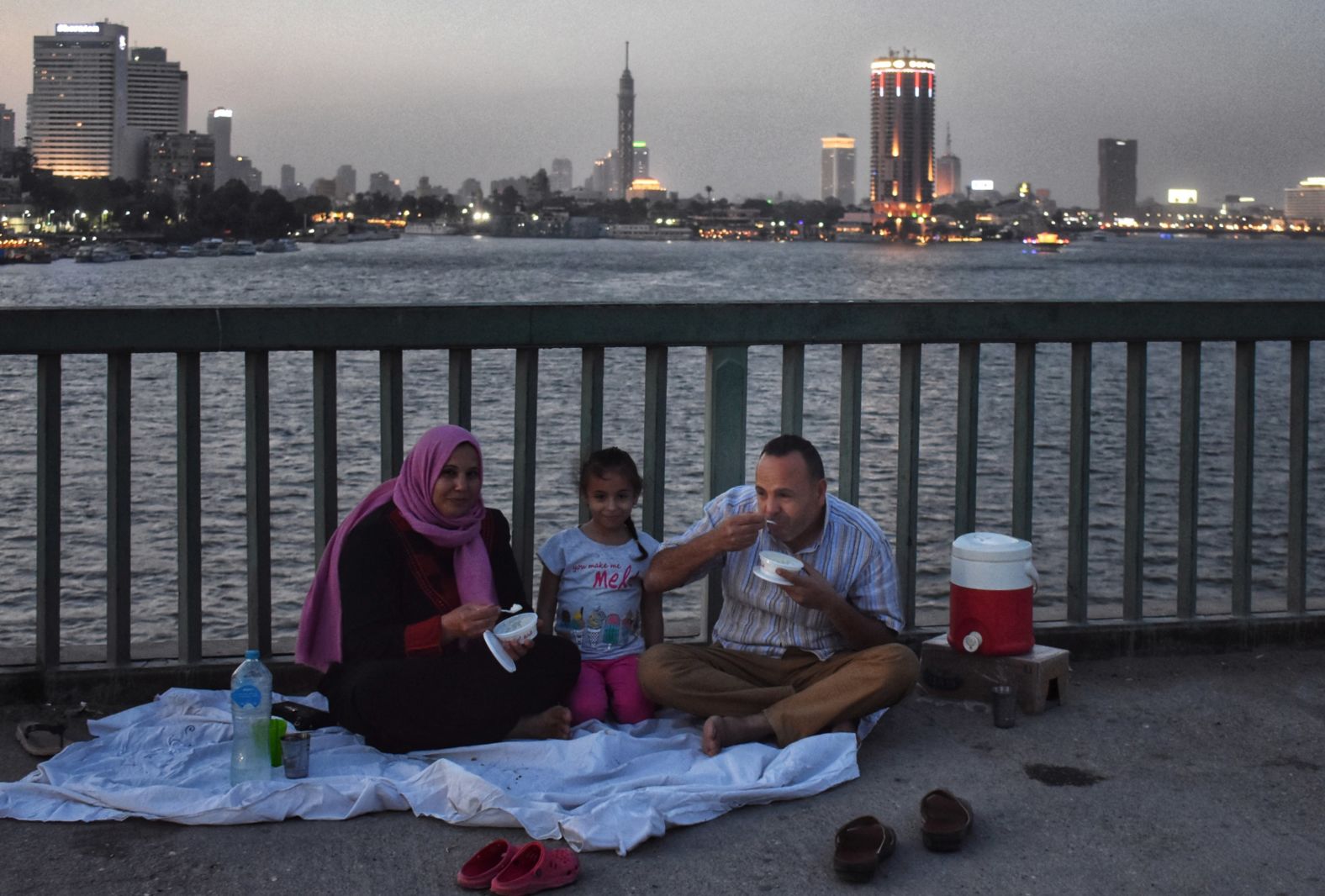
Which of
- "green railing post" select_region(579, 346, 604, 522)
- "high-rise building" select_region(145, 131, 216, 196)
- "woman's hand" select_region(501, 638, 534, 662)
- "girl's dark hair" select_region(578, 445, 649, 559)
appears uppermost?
"high-rise building" select_region(145, 131, 216, 196)

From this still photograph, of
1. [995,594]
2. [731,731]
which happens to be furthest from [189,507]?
[995,594]

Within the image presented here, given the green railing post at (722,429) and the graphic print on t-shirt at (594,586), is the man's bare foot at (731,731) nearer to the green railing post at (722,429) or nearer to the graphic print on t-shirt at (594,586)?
the graphic print on t-shirt at (594,586)

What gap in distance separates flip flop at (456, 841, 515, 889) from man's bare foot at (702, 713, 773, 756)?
90cm

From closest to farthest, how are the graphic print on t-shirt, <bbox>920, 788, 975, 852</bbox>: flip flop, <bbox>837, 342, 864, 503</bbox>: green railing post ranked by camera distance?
<bbox>920, 788, 975, 852</bbox>: flip flop → the graphic print on t-shirt → <bbox>837, 342, 864, 503</bbox>: green railing post

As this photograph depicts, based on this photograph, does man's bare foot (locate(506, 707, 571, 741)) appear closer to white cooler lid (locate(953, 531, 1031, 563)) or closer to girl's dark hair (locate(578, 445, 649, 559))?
girl's dark hair (locate(578, 445, 649, 559))

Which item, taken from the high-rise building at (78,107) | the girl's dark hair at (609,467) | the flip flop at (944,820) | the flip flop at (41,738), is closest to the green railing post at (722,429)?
the girl's dark hair at (609,467)

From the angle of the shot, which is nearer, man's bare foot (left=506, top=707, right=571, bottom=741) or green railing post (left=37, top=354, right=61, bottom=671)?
man's bare foot (left=506, top=707, right=571, bottom=741)

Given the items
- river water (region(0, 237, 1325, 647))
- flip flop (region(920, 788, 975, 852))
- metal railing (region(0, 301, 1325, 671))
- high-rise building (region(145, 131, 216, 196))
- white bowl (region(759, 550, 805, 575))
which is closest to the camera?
flip flop (region(920, 788, 975, 852))

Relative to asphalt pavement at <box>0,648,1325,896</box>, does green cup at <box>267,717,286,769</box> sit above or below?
above

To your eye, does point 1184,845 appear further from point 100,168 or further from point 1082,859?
point 100,168

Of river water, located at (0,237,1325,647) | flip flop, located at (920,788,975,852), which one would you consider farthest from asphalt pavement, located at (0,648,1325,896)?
river water, located at (0,237,1325,647)

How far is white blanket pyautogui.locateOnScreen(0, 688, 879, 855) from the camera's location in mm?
3658

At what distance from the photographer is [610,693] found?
4652 mm

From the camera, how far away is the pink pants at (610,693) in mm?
4547
